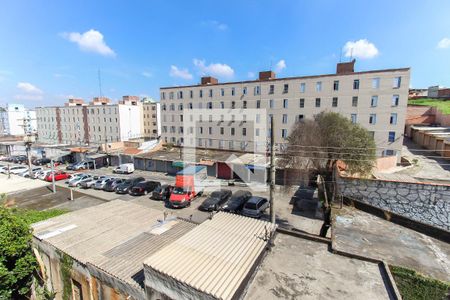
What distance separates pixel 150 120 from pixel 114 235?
56365mm

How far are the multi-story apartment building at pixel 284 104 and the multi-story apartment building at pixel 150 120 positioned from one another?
49.8 feet

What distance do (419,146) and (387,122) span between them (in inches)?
407

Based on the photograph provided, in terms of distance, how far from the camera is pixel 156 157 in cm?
3691

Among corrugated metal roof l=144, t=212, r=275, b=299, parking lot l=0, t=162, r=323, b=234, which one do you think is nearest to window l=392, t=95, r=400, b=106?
parking lot l=0, t=162, r=323, b=234

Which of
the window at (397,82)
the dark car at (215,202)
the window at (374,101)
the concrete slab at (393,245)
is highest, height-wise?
the window at (397,82)

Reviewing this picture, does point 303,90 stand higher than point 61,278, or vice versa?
point 303,90

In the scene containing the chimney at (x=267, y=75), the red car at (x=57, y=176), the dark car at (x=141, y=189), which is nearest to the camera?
the dark car at (x=141, y=189)

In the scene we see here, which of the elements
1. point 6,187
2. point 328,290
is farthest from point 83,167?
point 328,290

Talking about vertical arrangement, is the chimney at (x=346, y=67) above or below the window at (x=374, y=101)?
above

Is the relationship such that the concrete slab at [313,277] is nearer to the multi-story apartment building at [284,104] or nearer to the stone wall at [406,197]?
the stone wall at [406,197]

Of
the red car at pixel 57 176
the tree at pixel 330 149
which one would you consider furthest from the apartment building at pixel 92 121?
the tree at pixel 330 149

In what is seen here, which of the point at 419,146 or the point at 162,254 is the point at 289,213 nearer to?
the point at 162,254

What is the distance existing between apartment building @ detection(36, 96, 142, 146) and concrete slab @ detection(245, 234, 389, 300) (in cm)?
5607

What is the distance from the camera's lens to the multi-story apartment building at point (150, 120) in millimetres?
62188
